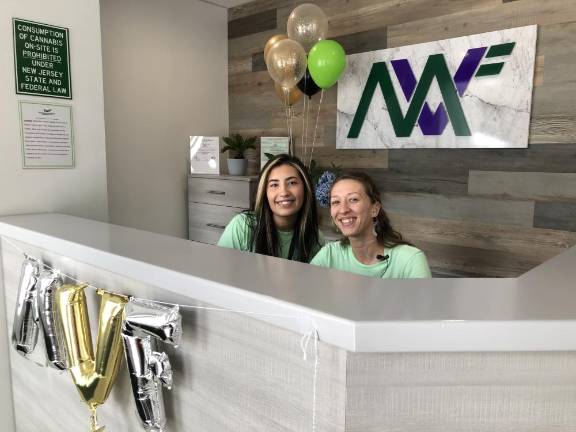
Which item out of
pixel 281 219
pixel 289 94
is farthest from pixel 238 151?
pixel 281 219

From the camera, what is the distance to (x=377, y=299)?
0.82 m

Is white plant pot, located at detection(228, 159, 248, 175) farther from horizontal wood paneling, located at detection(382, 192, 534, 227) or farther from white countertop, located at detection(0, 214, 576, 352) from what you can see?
white countertop, located at detection(0, 214, 576, 352)

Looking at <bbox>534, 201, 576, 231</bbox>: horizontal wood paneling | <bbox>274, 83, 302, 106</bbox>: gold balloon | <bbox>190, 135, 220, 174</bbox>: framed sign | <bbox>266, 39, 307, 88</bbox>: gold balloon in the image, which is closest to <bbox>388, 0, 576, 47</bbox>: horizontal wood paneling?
<bbox>266, 39, 307, 88</bbox>: gold balloon

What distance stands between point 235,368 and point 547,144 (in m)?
2.48

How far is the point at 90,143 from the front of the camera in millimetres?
2250

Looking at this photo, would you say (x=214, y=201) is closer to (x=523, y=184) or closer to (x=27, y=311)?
(x=523, y=184)

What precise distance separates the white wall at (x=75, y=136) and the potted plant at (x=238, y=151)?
68.6 inches

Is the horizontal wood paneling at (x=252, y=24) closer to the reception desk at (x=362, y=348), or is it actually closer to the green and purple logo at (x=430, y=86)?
the green and purple logo at (x=430, y=86)

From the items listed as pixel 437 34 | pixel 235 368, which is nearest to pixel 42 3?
pixel 235 368

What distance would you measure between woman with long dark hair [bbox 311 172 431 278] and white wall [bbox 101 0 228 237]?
7.92ft

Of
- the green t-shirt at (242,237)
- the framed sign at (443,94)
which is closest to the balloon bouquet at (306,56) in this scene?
the framed sign at (443,94)

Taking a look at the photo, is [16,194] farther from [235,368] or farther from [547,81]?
[547,81]

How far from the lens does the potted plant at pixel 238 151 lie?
399 cm

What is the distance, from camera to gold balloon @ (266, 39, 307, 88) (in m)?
3.21
